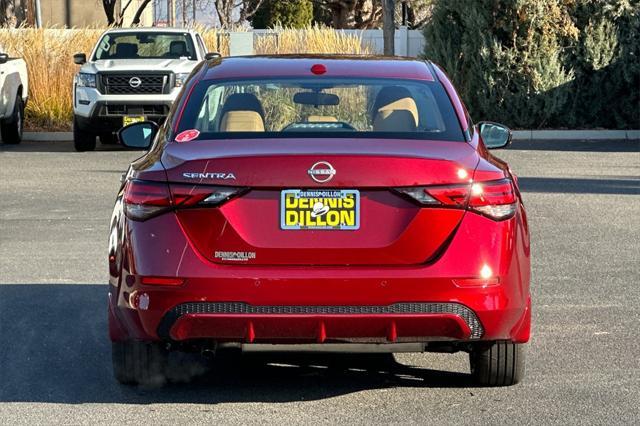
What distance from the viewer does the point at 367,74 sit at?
22.9 feet

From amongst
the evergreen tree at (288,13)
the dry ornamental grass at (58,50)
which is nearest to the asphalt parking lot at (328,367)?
the dry ornamental grass at (58,50)

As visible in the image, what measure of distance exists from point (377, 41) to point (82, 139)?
12133mm

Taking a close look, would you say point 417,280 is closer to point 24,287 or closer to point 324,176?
point 324,176

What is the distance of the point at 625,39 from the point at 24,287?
18.3 metres

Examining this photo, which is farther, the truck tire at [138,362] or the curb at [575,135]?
the curb at [575,135]

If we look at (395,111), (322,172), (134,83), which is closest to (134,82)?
(134,83)

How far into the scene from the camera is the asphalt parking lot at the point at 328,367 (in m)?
6.34

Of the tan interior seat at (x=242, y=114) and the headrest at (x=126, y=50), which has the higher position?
the tan interior seat at (x=242, y=114)

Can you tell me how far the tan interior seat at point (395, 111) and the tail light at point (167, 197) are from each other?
39.6 inches

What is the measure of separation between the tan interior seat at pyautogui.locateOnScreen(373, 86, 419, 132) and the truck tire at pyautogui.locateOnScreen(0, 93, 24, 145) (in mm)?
16667

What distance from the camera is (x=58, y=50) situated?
89.2 ft

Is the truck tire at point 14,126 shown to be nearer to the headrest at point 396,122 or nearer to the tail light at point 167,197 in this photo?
the headrest at point 396,122

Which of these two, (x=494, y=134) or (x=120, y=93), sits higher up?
(x=494, y=134)

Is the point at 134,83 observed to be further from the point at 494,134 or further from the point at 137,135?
the point at 494,134
